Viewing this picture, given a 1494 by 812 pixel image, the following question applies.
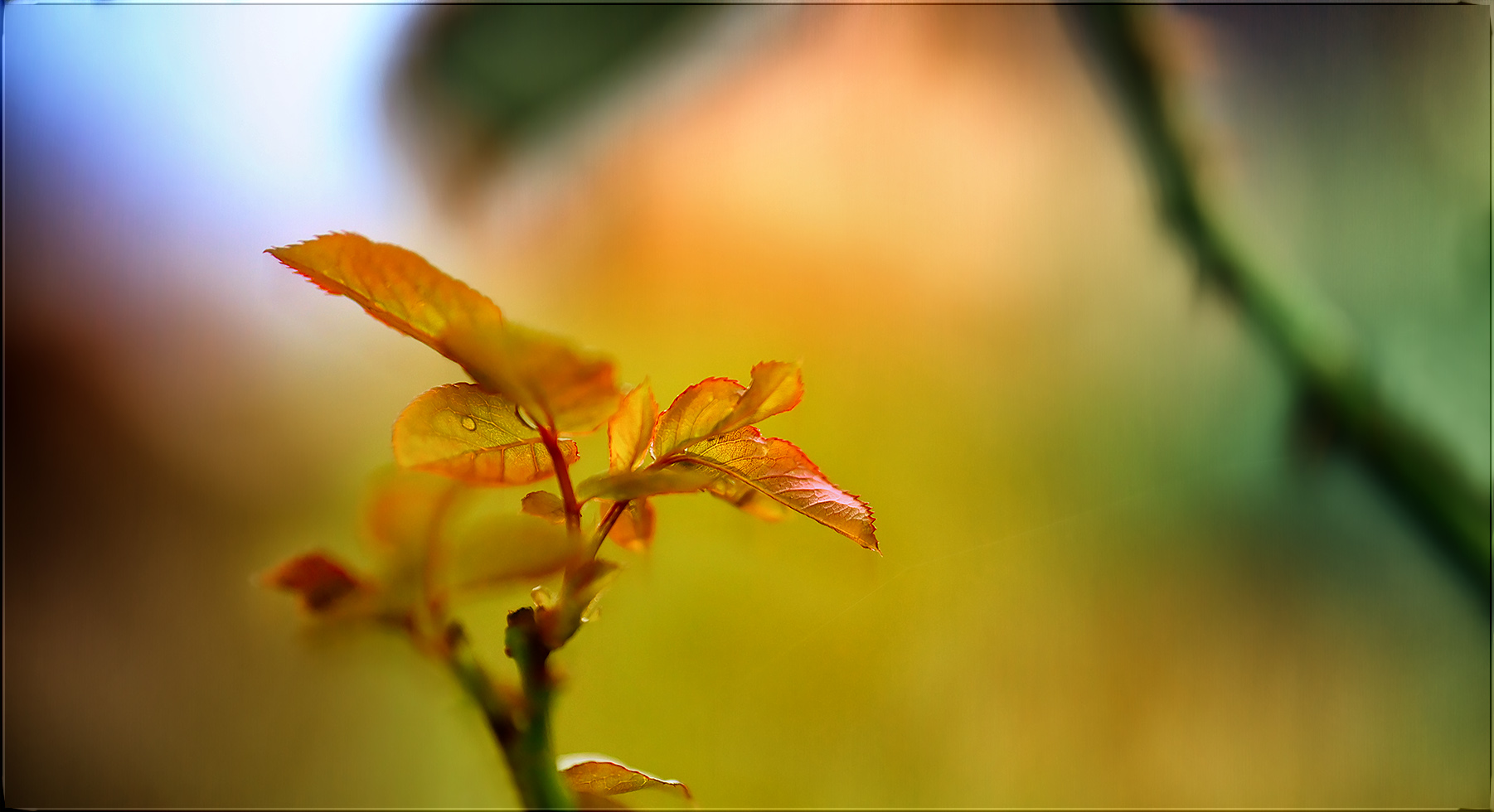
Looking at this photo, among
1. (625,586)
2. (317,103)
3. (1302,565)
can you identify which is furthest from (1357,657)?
(317,103)

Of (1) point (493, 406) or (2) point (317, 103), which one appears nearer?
(1) point (493, 406)

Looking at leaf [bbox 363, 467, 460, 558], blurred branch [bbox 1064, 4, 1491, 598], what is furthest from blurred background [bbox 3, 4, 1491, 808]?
leaf [bbox 363, 467, 460, 558]

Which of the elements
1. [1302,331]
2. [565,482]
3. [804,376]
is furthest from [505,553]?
[1302,331]

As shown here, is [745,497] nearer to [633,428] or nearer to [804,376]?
[633,428]

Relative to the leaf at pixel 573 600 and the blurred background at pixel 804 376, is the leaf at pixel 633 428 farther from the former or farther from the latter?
the blurred background at pixel 804 376

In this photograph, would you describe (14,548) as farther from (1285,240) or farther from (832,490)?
(1285,240)

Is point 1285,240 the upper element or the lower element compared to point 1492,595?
upper

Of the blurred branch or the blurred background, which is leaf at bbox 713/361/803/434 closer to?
the blurred background
